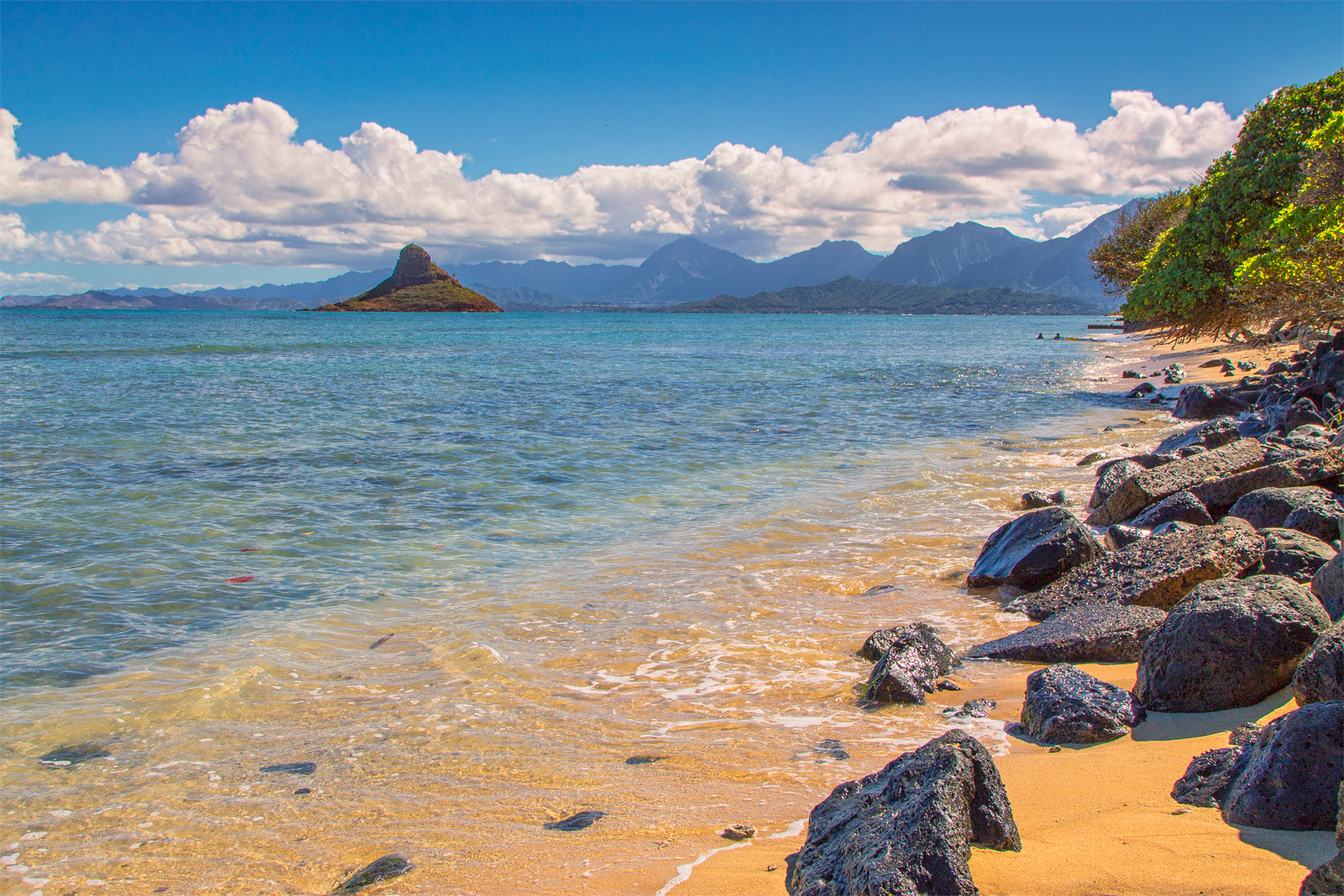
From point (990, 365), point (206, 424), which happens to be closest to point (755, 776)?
point (206, 424)

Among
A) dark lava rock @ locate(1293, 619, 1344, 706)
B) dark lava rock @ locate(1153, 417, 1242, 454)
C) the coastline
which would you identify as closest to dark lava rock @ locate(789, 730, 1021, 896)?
the coastline

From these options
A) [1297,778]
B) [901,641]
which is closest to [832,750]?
[901,641]

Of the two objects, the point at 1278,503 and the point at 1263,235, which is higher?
the point at 1263,235

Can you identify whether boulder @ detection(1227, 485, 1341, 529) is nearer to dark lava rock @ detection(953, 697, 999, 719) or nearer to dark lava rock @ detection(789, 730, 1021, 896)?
dark lava rock @ detection(953, 697, 999, 719)

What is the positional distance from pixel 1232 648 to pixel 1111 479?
6706mm

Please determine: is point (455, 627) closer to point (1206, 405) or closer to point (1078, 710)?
point (1078, 710)

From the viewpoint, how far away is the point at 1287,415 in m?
14.0

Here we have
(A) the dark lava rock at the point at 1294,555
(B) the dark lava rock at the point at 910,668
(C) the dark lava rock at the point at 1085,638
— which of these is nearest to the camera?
(B) the dark lava rock at the point at 910,668

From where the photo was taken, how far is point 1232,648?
4578 mm

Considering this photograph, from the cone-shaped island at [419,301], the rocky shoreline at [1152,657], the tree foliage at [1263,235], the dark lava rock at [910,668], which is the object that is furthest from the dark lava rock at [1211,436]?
the cone-shaped island at [419,301]

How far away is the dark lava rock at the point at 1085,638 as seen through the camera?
5895 millimetres

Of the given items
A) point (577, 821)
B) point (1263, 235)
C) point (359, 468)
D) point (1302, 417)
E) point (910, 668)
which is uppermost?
point (1263, 235)

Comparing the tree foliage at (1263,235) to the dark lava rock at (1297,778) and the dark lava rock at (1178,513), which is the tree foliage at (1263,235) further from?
the dark lava rock at (1297,778)

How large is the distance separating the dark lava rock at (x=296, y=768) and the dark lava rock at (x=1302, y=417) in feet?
52.4
